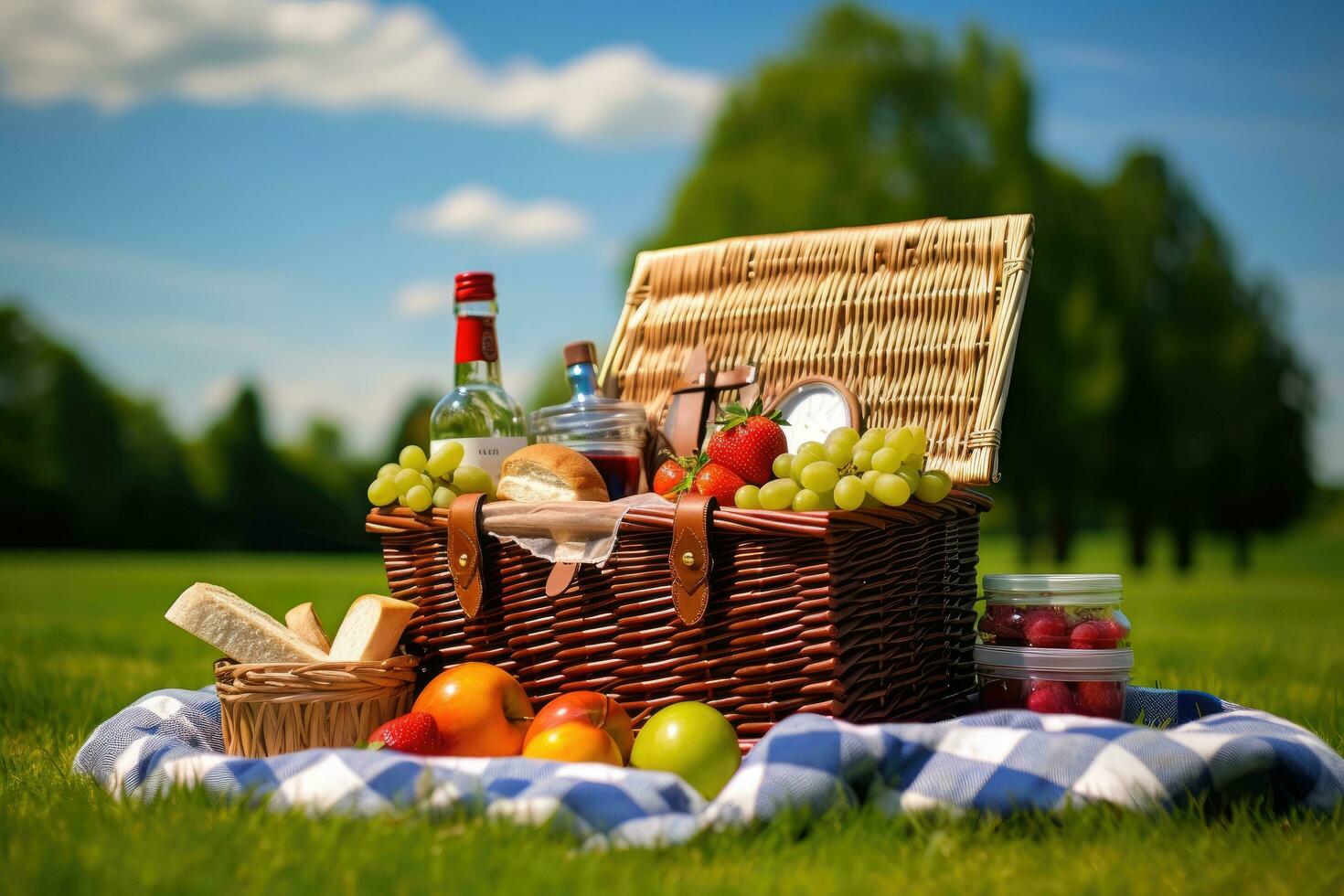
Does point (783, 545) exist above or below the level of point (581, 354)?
below

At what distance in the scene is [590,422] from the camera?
3.05 meters

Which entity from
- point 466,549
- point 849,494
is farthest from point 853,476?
point 466,549

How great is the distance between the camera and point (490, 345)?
3.16 metres

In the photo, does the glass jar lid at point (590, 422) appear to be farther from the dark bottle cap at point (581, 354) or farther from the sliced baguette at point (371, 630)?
the sliced baguette at point (371, 630)

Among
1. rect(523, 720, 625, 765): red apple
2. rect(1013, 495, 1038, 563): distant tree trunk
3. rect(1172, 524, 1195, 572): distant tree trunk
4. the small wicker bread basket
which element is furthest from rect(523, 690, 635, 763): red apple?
rect(1172, 524, 1195, 572): distant tree trunk

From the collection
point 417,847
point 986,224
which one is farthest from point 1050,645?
point 417,847

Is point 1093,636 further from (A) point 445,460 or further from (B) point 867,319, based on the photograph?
(A) point 445,460

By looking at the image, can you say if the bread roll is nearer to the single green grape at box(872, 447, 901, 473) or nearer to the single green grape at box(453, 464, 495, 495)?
the single green grape at box(453, 464, 495, 495)

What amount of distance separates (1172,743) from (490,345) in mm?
2068

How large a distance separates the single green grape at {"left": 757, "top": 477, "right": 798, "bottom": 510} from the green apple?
52 centimetres

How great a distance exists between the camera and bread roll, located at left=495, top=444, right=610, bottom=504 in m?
2.74

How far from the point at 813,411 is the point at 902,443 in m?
0.75

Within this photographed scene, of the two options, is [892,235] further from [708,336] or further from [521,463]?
[521,463]

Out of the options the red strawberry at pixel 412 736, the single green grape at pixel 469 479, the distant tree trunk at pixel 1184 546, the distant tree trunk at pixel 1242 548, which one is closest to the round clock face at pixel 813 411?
the single green grape at pixel 469 479
